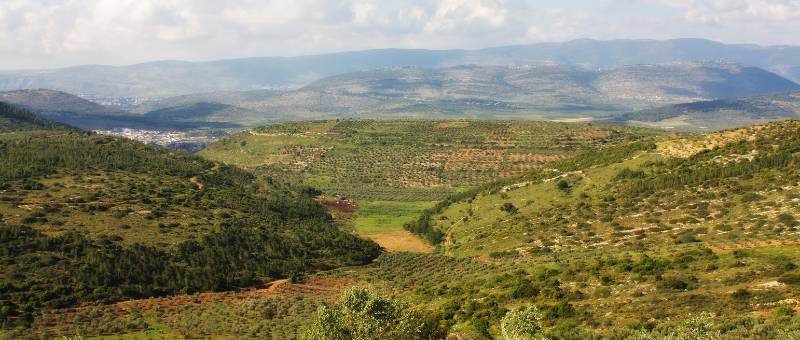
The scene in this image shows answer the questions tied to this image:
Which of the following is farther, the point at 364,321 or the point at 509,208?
the point at 509,208

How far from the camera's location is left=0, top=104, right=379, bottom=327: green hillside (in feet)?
162

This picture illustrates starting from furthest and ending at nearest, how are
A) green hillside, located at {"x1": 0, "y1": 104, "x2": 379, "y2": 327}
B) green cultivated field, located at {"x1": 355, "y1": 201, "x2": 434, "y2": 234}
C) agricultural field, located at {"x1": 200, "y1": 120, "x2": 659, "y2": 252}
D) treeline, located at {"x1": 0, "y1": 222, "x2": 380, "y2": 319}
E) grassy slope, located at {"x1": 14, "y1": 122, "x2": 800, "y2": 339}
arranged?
agricultural field, located at {"x1": 200, "y1": 120, "x2": 659, "y2": 252}, green cultivated field, located at {"x1": 355, "y1": 201, "x2": 434, "y2": 234}, green hillside, located at {"x1": 0, "y1": 104, "x2": 379, "y2": 327}, treeline, located at {"x1": 0, "y1": 222, "x2": 380, "y2": 319}, grassy slope, located at {"x1": 14, "y1": 122, "x2": 800, "y2": 339}

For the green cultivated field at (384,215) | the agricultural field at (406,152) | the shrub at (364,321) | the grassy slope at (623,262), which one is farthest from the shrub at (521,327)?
the agricultural field at (406,152)

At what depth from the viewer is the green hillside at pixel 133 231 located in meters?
49.4

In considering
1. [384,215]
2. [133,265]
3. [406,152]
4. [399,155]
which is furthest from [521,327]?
[406,152]

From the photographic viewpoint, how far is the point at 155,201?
73250mm

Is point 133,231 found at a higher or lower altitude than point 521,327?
lower

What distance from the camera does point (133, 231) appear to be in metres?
62.1

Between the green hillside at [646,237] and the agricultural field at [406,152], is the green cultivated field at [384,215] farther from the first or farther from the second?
the green hillside at [646,237]

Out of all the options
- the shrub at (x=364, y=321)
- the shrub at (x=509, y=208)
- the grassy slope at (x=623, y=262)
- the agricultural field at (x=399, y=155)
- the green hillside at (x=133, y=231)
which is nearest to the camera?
the shrub at (x=364, y=321)

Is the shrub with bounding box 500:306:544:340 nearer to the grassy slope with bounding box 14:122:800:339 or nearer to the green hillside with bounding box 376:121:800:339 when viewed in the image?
the grassy slope with bounding box 14:122:800:339

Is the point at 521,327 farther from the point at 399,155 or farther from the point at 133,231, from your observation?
the point at 399,155

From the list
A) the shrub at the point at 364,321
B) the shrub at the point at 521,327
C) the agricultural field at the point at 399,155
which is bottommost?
the agricultural field at the point at 399,155

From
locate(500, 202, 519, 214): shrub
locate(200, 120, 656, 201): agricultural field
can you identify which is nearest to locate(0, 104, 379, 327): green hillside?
locate(500, 202, 519, 214): shrub
